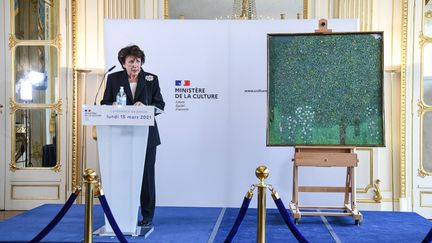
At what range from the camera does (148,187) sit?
3.92m

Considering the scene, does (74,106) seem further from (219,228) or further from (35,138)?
(219,228)

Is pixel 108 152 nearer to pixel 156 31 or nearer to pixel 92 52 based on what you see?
pixel 156 31

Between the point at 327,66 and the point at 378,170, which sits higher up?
the point at 327,66

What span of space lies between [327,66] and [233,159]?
4.79 ft

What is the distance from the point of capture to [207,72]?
524cm

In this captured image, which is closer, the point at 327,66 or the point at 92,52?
the point at 327,66

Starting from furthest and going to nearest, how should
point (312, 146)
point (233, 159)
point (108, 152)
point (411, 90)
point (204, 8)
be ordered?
point (204, 8) < point (411, 90) < point (233, 159) < point (312, 146) < point (108, 152)

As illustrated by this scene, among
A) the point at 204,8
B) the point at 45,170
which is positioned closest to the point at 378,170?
the point at 204,8

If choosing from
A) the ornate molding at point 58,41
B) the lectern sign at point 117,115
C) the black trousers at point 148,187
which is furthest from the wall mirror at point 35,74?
the lectern sign at point 117,115

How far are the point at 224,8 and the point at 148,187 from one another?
315 cm

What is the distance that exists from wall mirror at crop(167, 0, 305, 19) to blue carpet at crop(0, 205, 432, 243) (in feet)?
8.48

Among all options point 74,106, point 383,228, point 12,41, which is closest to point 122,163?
point 383,228

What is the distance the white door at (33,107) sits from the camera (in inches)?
245

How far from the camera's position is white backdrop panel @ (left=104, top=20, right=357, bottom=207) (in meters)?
5.21
